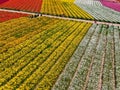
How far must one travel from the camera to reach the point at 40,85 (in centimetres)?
2006

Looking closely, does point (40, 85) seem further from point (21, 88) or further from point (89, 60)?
point (89, 60)

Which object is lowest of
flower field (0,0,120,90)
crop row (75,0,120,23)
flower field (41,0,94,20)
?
crop row (75,0,120,23)

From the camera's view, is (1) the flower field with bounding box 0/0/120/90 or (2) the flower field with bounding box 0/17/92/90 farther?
(1) the flower field with bounding box 0/0/120/90

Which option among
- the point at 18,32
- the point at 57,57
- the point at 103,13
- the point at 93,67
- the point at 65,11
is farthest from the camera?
the point at 103,13

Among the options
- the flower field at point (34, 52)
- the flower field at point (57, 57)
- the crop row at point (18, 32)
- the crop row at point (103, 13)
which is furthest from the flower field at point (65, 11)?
the flower field at point (57, 57)

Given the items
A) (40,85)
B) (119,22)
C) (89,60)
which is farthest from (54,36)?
(119,22)

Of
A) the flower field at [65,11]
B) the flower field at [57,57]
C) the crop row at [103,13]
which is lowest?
the crop row at [103,13]

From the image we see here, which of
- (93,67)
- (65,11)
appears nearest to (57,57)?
Answer: (93,67)

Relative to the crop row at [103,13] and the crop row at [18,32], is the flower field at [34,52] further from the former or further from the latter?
the crop row at [103,13]

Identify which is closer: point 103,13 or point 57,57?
point 57,57

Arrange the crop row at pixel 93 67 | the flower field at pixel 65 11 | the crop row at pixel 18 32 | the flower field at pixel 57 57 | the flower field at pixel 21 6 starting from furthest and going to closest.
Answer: the flower field at pixel 21 6, the flower field at pixel 65 11, the crop row at pixel 18 32, the crop row at pixel 93 67, the flower field at pixel 57 57

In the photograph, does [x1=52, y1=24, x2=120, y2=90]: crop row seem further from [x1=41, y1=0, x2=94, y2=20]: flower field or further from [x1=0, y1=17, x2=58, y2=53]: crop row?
[x1=41, y1=0, x2=94, y2=20]: flower field

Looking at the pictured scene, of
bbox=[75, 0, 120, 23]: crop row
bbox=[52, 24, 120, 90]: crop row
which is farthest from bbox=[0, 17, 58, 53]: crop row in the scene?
bbox=[75, 0, 120, 23]: crop row

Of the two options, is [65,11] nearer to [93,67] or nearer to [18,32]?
[18,32]
